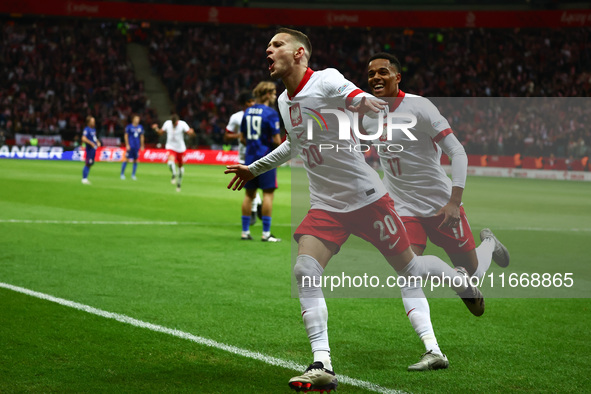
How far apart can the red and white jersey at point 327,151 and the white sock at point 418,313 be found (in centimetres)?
74

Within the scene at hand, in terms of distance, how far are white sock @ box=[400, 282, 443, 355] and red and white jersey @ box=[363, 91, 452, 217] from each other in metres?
0.51

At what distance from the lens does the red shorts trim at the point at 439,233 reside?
4945 mm

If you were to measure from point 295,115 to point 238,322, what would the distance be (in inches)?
84.6

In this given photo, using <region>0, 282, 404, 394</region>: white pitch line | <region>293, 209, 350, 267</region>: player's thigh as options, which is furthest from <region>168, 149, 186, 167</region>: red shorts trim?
<region>293, 209, 350, 267</region>: player's thigh

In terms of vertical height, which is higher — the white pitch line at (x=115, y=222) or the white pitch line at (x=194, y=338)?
the white pitch line at (x=194, y=338)

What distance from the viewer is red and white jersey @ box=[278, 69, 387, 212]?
4.59 metres

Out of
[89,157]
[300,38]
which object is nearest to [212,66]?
[89,157]

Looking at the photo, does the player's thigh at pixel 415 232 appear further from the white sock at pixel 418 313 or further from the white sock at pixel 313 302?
the white sock at pixel 313 302

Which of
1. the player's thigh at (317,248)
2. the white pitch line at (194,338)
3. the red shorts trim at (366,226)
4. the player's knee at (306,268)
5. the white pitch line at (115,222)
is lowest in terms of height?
the white pitch line at (115,222)

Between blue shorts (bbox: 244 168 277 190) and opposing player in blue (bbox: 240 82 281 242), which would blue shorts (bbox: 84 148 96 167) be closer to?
opposing player in blue (bbox: 240 82 281 242)

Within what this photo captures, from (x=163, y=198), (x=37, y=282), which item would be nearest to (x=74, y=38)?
(x=163, y=198)

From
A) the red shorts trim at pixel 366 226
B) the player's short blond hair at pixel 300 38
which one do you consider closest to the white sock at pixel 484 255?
the red shorts trim at pixel 366 226

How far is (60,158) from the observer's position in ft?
116

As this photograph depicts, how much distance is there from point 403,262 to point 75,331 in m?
2.58
